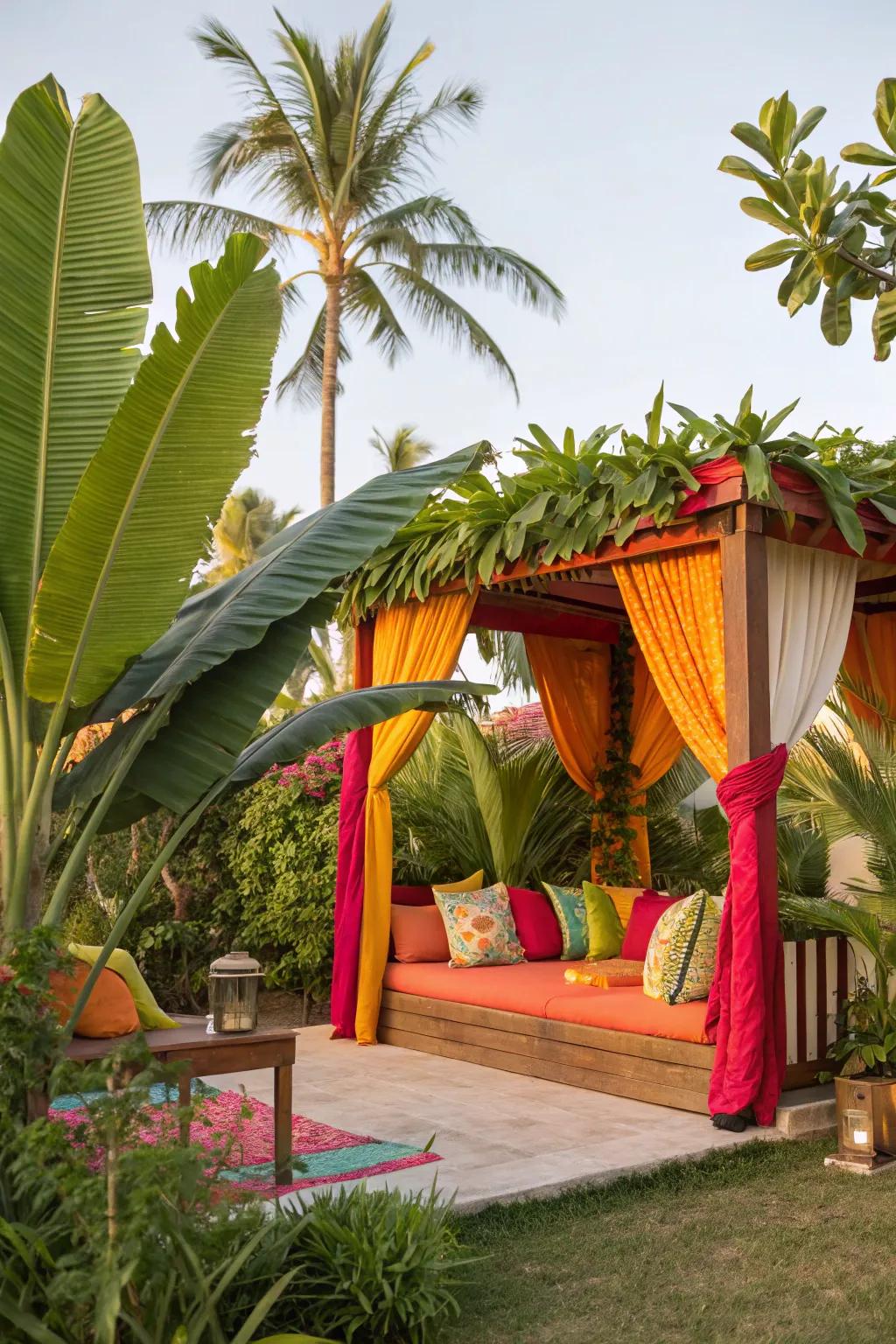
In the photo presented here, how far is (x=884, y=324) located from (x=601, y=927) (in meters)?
5.06

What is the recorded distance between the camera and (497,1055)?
6723mm

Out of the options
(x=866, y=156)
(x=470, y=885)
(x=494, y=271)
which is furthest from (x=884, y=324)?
(x=494, y=271)

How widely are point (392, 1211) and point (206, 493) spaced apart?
6.74 feet

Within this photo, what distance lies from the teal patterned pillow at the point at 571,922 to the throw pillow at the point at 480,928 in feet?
1.08

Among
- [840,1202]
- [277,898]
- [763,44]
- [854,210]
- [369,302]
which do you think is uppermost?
[369,302]

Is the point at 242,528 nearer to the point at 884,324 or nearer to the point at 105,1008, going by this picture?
the point at 105,1008

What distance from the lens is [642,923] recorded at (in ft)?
23.7

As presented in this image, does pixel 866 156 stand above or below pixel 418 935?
above

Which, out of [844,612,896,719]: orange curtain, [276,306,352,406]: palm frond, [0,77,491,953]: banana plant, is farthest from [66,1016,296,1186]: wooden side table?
[276,306,352,406]: palm frond

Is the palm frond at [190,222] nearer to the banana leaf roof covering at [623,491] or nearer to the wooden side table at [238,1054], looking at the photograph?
the banana leaf roof covering at [623,491]

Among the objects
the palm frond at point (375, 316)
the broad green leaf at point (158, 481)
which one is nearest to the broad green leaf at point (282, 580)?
the broad green leaf at point (158, 481)

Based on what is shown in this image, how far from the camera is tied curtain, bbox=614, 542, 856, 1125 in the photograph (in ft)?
17.5

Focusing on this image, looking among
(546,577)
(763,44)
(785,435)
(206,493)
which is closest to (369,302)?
A: (763,44)

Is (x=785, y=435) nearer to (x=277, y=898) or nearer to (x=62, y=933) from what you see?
(x=62, y=933)
